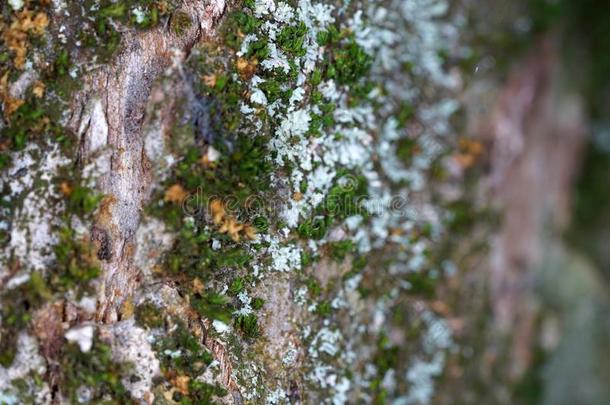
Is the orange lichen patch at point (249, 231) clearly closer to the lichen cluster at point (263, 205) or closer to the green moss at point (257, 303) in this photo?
the lichen cluster at point (263, 205)

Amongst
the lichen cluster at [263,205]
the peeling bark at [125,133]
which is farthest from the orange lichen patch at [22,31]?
the peeling bark at [125,133]

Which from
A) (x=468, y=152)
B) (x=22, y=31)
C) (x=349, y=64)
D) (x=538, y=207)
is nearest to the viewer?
(x=22, y=31)

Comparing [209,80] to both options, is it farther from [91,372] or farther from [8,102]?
[91,372]

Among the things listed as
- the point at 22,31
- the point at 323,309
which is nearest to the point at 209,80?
the point at 22,31

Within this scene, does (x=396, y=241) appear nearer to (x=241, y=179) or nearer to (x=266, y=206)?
(x=266, y=206)

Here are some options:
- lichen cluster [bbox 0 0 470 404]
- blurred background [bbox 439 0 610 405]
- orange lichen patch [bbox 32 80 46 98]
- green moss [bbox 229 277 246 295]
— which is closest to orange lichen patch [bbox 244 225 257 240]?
lichen cluster [bbox 0 0 470 404]
